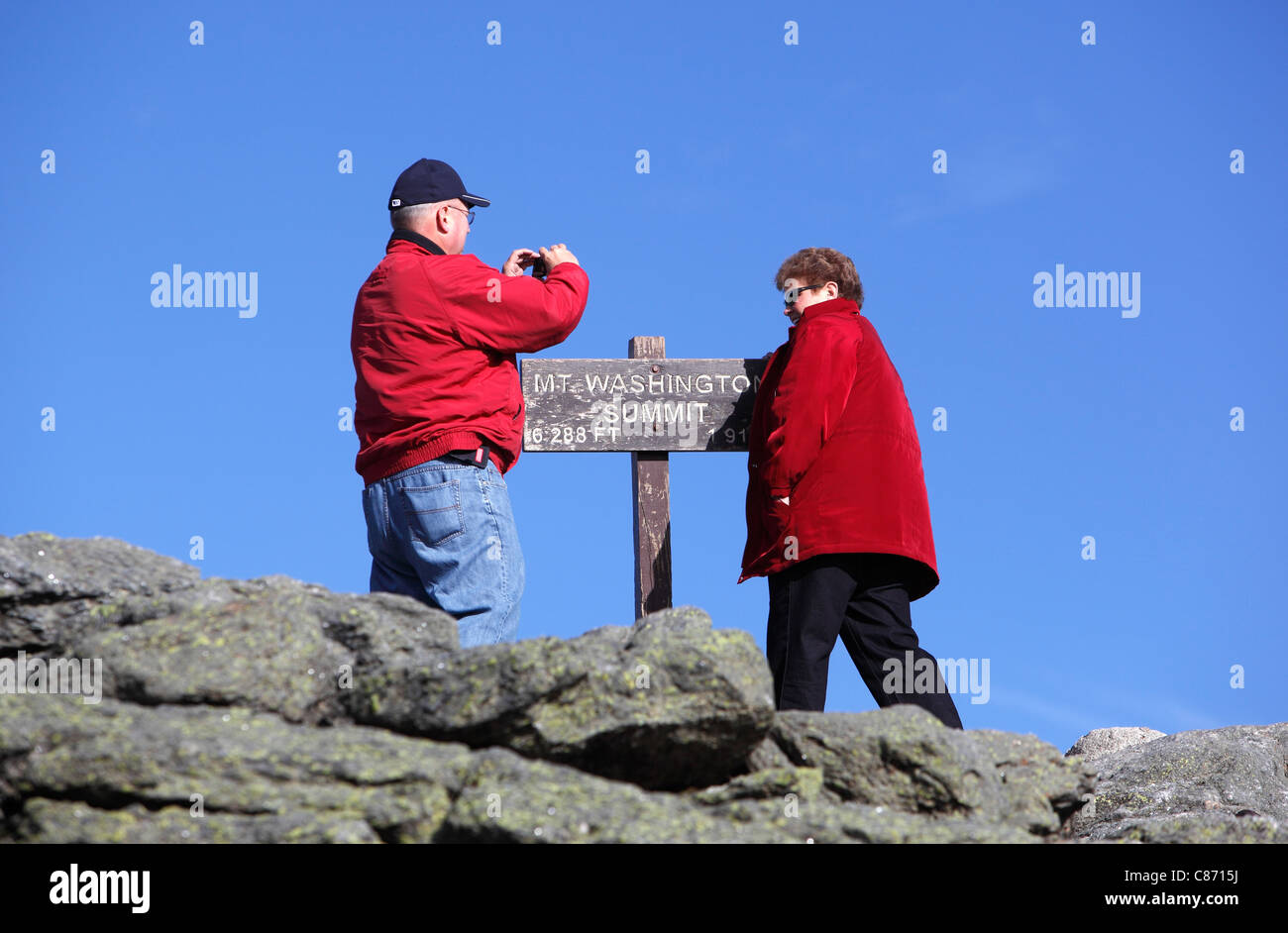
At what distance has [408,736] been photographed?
5387 millimetres

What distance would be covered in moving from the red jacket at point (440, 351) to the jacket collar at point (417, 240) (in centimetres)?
4

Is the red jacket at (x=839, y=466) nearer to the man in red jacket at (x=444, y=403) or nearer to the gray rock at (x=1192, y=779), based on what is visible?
the man in red jacket at (x=444, y=403)

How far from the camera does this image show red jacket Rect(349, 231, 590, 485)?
280 inches

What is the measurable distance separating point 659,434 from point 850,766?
13.2ft

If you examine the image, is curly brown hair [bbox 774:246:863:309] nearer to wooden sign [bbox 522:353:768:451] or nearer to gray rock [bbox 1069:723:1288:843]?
wooden sign [bbox 522:353:768:451]

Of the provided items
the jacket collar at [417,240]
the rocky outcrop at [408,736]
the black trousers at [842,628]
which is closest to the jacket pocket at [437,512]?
the rocky outcrop at [408,736]

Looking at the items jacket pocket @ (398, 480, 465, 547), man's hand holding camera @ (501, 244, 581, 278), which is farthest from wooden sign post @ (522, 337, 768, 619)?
jacket pocket @ (398, 480, 465, 547)

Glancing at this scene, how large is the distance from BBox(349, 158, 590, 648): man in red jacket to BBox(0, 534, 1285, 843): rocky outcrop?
97cm

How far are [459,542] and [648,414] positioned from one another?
9.30 feet

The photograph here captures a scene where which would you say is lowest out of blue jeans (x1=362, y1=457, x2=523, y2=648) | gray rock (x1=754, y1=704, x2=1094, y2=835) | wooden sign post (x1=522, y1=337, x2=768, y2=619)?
gray rock (x1=754, y1=704, x2=1094, y2=835)

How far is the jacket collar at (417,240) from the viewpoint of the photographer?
751cm

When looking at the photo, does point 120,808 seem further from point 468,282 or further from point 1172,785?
point 1172,785

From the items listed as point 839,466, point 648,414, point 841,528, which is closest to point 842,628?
point 841,528
